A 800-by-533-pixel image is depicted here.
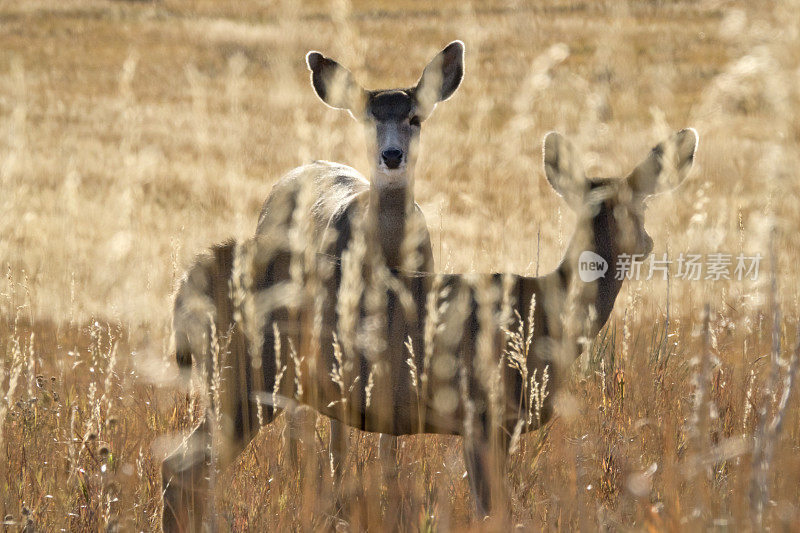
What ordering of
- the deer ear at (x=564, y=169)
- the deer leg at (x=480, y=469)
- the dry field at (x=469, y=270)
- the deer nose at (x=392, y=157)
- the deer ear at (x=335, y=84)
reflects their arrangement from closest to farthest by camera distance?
the dry field at (x=469, y=270), the deer leg at (x=480, y=469), the deer ear at (x=564, y=169), the deer nose at (x=392, y=157), the deer ear at (x=335, y=84)

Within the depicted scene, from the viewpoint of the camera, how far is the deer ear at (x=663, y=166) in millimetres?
4188

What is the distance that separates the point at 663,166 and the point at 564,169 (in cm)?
40

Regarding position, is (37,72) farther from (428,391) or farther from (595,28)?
(428,391)

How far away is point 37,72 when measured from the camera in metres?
30.3

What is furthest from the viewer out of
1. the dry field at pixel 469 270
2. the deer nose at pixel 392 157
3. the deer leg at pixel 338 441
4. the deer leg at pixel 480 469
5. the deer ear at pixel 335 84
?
the deer ear at pixel 335 84


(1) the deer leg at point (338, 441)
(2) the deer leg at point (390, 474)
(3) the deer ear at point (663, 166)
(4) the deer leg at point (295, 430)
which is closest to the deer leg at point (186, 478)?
(4) the deer leg at point (295, 430)

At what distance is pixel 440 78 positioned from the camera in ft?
23.6

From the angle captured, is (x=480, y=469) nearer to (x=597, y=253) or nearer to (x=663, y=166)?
(x=597, y=253)

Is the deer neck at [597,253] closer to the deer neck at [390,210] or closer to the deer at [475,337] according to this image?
the deer at [475,337]

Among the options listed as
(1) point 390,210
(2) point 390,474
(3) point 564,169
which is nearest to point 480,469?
(2) point 390,474

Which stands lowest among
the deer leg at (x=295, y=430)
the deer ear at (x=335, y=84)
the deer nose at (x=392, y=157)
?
the deer leg at (x=295, y=430)

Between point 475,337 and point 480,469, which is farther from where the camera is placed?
point 475,337

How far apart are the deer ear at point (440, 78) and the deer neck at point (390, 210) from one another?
60cm

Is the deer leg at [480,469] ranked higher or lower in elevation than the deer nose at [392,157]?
lower
